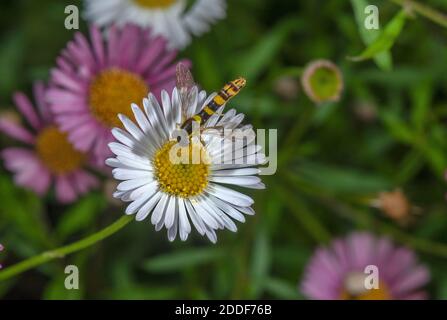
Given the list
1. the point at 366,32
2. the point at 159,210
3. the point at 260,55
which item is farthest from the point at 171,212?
the point at 260,55

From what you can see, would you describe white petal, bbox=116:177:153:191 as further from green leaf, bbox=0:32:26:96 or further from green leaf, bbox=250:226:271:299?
green leaf, bbox=0:32:26:96

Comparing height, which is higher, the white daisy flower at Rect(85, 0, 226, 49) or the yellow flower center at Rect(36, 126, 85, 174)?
the white daisy flower at Rect(85, 0, 226, 49)

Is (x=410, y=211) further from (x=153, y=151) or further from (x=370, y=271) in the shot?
(x=153, y=151)

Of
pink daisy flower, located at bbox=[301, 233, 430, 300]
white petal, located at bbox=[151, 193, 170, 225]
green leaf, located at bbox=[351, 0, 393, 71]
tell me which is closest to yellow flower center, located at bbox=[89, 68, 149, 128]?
white petal, located at bbox=[151, 193, 170, 225]

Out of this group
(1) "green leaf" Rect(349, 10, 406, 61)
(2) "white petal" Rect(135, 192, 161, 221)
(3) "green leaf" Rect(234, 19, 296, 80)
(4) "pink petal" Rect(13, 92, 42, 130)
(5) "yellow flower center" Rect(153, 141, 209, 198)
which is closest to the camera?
(2) "white petal" Rect(135, 192, 161, 221)

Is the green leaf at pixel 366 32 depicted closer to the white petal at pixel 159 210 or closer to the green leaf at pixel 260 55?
the green leaf at pixel 260 55

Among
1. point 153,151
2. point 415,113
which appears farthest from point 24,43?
point 415,113
